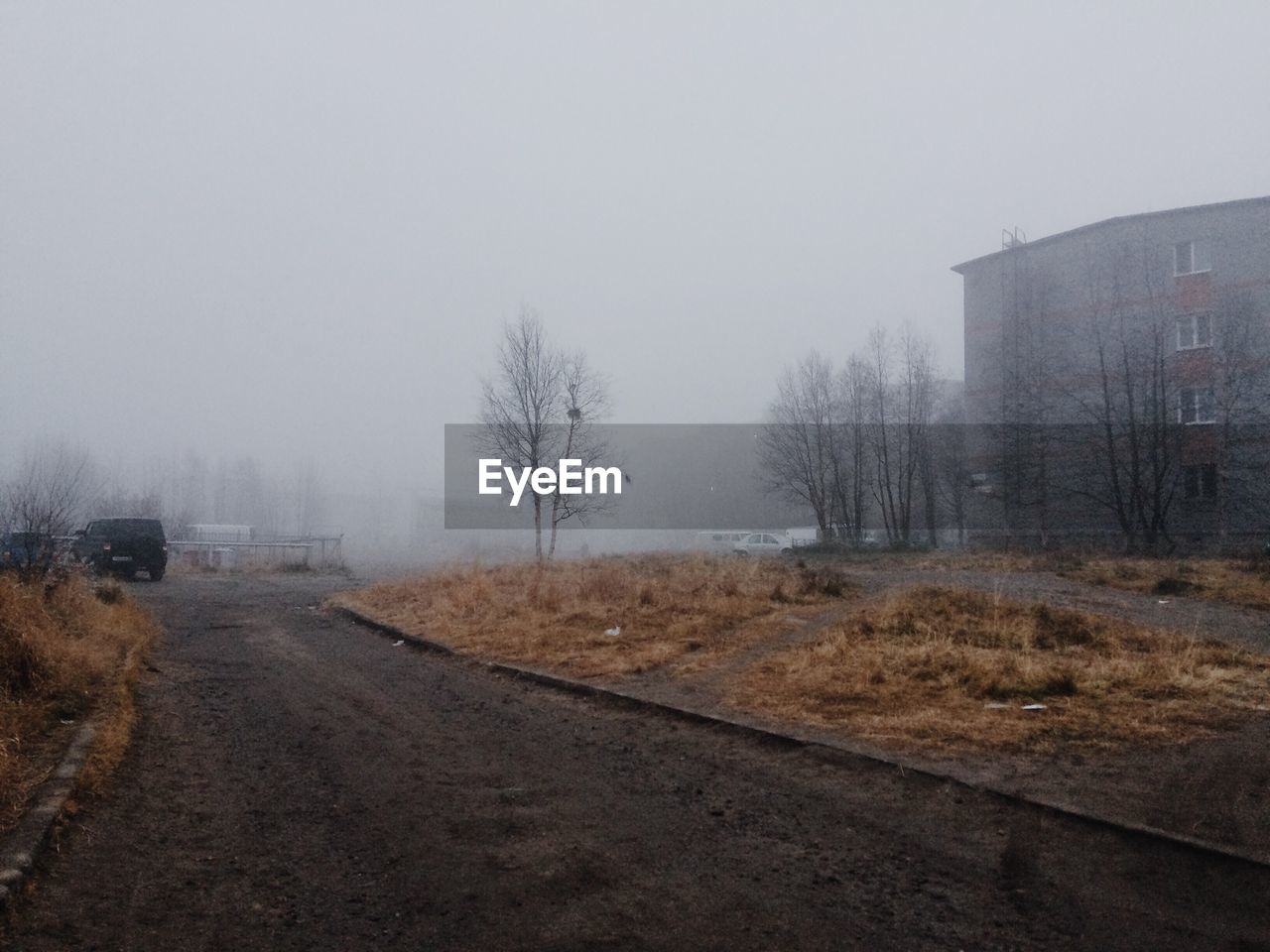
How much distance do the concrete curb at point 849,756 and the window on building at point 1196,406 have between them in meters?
31.4

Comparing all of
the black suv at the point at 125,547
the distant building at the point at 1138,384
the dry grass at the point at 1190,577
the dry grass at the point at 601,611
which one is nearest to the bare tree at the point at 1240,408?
the distant building at the point at 1138,384

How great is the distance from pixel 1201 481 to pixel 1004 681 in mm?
31731

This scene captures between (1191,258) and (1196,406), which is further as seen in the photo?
(1191,258)

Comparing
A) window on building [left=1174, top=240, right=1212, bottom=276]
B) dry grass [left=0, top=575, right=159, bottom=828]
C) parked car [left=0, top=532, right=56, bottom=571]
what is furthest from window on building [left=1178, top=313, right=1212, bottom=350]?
parked car [left=0, top=532, right=56, bottom=571]

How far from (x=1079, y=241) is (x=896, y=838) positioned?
38.0m

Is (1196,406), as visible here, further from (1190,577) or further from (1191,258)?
(1190,577)

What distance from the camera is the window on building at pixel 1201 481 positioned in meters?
34.7

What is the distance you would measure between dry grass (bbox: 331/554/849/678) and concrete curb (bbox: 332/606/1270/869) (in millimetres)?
444

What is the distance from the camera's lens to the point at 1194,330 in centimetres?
3475

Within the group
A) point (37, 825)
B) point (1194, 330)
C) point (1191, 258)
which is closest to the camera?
point (37, 825)

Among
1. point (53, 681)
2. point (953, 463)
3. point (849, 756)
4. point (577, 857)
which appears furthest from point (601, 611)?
point (953, 463)

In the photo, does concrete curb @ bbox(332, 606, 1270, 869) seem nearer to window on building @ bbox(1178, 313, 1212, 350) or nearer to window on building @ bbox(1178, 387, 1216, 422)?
window on building @ bbox(1178, 387, 1216, 422)

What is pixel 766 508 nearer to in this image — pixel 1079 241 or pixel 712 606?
pixel 1079 241

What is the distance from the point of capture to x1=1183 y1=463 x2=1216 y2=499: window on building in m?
34.7
